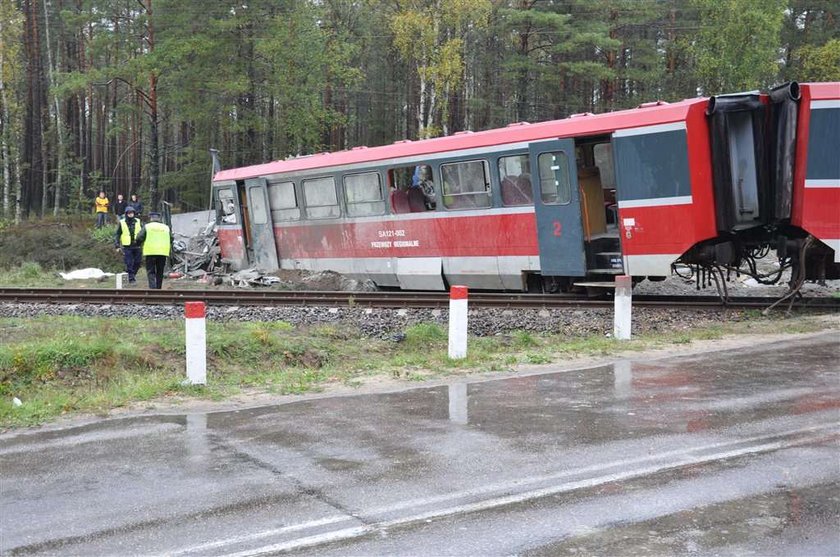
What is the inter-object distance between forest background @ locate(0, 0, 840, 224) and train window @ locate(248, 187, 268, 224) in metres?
12.7

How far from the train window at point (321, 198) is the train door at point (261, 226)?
5.15 ft

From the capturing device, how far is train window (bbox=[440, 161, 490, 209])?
1556 cm

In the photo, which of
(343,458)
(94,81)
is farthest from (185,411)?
(94,81)

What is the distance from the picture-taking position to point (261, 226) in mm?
20688

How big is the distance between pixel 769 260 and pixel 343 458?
16853 mm

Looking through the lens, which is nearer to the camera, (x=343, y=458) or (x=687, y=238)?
(x=343, y=458)

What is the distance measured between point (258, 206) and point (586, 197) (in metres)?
9.35

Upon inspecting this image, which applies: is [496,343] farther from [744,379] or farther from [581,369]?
[744,379]

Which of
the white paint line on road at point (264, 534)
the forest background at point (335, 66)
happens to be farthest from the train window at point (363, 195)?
the forest background at point (335, 66)

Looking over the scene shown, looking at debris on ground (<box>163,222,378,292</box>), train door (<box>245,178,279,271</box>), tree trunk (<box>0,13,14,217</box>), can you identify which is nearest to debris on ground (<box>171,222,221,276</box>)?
debris on ground (<box>163,222,378,292</box>)

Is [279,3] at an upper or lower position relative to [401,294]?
upper

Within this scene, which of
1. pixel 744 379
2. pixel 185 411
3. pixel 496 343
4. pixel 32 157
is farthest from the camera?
pixel 32 157

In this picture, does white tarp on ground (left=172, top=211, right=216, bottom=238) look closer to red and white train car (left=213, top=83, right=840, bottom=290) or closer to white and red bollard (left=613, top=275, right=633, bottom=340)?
red and white train car (left=213, top=83, right=840, bottom=290)

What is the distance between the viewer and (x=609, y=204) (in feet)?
47.8
